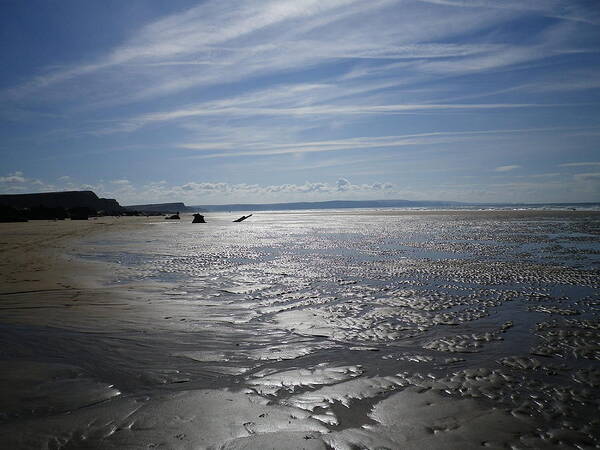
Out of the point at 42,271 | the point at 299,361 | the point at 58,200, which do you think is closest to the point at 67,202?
the point at 58,200

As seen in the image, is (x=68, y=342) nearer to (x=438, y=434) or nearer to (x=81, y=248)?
(x=438, y=434)

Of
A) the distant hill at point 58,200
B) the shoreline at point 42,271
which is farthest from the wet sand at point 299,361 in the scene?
the distant hill at point 58,200

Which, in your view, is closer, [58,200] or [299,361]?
[299,361]

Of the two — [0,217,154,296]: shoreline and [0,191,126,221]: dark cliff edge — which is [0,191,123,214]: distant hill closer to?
[0,191,126,221]: dark cliff edge

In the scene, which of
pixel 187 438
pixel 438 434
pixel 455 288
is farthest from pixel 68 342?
pixel 455 288

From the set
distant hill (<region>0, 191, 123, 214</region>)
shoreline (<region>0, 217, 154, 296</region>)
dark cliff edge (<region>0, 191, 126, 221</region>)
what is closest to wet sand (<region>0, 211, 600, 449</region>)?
shoreline (<region>0, 217, 154, 296</region>)

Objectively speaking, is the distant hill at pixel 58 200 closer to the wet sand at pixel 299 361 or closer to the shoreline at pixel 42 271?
the shoreline at pixel 42 271

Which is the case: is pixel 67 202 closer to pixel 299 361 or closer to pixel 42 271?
pixel 42 271

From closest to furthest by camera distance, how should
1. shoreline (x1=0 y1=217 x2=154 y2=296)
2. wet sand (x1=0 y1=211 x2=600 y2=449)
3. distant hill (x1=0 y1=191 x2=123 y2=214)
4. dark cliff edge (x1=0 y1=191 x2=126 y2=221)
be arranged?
wet sand (x1=0 y1=211 x2=600 y2=449) → shoreline (x1=0 y1=217 x2=154 y2=296) → dark cliff edge (x1=0 y1=191 x2=126 y2=221) → distant hill (x1=0 y1=191 x2=123 y2=214)

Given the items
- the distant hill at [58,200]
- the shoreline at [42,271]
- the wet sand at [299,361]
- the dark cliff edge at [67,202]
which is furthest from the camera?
the distant hill at [58,200]

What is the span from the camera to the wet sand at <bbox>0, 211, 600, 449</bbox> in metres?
3.90

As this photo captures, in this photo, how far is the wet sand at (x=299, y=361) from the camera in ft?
12.8

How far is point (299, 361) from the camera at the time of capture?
19.0 ft

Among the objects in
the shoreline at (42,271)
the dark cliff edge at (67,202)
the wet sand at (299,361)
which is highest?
the dark cliff edge at (67,202)
